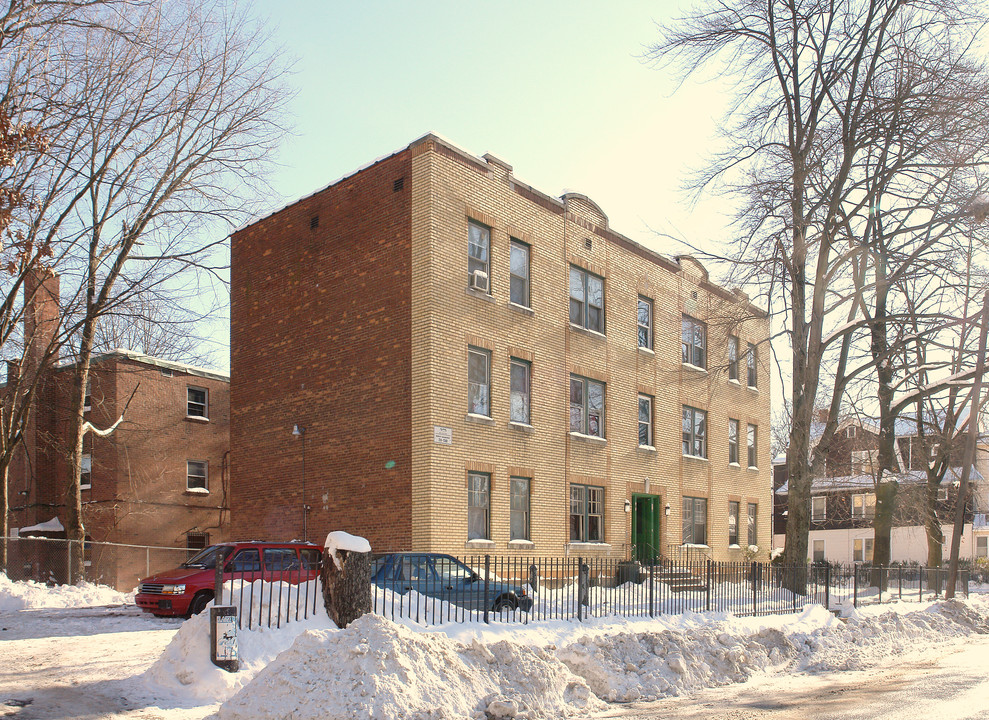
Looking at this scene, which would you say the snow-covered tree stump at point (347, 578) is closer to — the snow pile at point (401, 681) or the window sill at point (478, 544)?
the snow pile at point (401, 681)

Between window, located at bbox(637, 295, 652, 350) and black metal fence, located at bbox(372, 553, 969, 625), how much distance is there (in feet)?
25.7

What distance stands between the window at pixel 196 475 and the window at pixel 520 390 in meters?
15.7

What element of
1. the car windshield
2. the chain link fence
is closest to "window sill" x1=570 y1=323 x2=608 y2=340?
the car windshield

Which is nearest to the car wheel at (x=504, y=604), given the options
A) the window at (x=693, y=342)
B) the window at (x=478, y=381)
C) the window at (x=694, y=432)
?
the window at (x=478, y=381)

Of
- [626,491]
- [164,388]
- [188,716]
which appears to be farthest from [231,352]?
[188,716]

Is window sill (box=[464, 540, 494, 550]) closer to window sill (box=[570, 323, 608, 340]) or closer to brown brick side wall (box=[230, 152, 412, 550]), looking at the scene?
brown brick side wall (box=[230, 152, 412, 550])

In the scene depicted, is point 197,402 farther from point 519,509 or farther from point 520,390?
point 519,509

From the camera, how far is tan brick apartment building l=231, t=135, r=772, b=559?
21.2 meters

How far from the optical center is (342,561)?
1205 centimetres

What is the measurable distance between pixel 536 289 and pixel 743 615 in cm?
1032

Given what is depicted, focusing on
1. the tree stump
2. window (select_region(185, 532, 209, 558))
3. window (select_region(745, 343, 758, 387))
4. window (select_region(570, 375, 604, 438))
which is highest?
window (select_region(745, 343, 758, 387))

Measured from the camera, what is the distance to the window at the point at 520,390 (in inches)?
922

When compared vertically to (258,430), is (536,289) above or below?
above

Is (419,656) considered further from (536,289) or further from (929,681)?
(536,289)
